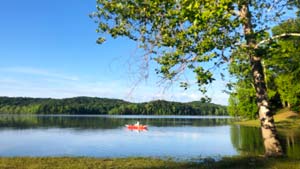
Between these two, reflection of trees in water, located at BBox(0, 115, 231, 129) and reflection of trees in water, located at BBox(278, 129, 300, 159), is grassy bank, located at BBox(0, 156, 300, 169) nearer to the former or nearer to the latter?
reflection of trees in water, located at BBox(278, 129, 300, 159)

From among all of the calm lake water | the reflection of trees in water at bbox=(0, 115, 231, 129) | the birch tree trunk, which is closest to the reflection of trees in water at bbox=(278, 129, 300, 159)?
the calm lake water

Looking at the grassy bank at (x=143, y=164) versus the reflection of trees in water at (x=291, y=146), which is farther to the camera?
the reflection of trees in water at (x=291, y=146)

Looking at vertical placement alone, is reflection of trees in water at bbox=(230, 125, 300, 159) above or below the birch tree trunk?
below

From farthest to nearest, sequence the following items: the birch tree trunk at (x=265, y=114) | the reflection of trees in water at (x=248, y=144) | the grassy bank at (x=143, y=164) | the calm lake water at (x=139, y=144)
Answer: the calm lake water at (x=139, y=144) → the reflection of trees in water at (x=248, y=144) → the birch tree trunk at (x=265, y=114) → the grassy bank at (x=143, y=164)

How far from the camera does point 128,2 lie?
15.4m

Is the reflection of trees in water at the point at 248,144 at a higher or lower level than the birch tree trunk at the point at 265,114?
lower

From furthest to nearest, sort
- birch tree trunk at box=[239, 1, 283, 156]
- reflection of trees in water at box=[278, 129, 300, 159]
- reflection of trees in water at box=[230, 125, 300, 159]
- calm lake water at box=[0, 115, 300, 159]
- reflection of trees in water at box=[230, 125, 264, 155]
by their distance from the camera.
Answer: calm lake water at box=[0, 115, 300, 159]
reflection of trees in water at box=[230, 125, 264, 155]
reflection of trees in water at box=[230, 125, 300, 159]
reflection of trees in water at box=[278, 129, 300, 159]
birch tree trunk at box=[239, 1, 283, 156]

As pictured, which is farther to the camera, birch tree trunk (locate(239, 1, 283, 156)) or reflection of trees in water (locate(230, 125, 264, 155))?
reflection of trees in water (locate(230, 125, 264, 155))

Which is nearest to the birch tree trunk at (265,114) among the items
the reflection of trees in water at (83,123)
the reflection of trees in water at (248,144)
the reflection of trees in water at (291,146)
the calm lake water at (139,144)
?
the reflection of trees in water at (291,146)

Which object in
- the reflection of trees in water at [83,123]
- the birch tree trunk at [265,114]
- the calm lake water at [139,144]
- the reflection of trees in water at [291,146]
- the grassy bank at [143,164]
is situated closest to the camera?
the grassy bank at [143,164]

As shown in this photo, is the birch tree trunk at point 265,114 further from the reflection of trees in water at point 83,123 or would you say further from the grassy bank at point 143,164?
the reflection of trees in water at point 83,123

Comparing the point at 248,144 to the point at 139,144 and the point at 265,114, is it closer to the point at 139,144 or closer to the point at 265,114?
the point at 139,144

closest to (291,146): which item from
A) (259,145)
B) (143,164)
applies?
(259,145)

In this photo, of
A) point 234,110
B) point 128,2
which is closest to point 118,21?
point 128,2
